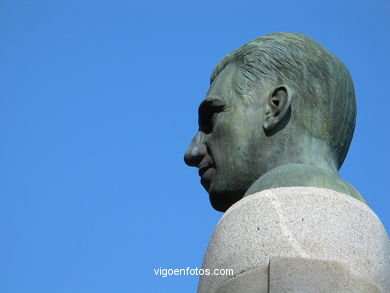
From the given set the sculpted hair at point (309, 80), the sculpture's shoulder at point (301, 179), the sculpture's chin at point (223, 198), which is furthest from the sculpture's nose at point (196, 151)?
the sculpture's shoulder at point (301, 179)

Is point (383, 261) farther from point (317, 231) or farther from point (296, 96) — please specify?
point (296, 96)

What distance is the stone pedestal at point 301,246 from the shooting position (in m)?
7.28

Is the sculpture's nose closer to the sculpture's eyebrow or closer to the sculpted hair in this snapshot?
the sculpture's eyebrow

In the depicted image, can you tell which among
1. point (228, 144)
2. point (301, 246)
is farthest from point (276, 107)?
point (301, 246)

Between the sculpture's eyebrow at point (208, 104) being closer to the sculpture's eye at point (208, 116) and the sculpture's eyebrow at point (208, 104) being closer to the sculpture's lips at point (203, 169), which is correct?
the sculpture's eye at point (208, 116)

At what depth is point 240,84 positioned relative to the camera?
895 cm

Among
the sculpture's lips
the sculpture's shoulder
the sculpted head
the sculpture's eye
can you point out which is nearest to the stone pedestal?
the sculpture's shoulder

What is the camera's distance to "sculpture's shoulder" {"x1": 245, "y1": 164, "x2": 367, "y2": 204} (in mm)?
7941

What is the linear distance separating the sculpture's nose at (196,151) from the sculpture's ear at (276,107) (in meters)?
0.74

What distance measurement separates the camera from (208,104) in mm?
9047

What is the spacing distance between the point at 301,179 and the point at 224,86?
4.80ft

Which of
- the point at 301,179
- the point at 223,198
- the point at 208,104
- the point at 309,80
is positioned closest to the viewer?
the point at 301,179

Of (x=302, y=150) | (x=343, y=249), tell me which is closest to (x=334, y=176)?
(x=302, y=150)

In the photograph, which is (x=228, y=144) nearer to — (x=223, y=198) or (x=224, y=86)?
(x=223, y=198)
